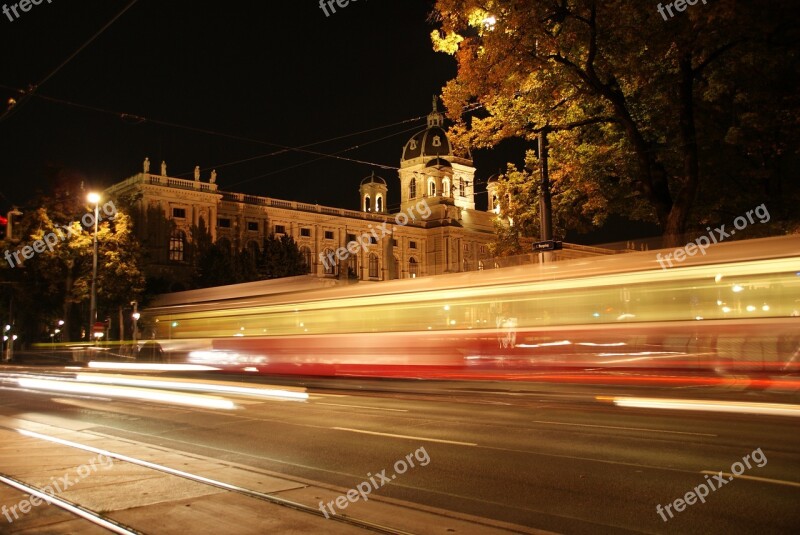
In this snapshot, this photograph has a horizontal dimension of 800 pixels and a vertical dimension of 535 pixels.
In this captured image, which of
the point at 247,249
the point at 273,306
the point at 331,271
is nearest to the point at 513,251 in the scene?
the point at 273,306

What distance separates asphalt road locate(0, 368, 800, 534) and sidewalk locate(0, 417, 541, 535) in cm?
58

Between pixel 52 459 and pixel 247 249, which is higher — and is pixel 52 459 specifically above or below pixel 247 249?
below

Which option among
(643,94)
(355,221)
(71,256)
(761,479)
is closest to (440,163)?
(355,221)

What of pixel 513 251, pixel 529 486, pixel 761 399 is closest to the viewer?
pixel 529 486

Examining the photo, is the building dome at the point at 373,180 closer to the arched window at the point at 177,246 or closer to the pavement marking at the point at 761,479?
the arched window at the point at 177,246

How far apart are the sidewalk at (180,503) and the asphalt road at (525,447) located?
581 mm

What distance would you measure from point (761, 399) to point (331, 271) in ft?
277

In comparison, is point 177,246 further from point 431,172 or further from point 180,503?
point 180,503

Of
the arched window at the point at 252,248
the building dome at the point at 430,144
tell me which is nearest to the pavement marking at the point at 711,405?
the arched window at the point at 252,248

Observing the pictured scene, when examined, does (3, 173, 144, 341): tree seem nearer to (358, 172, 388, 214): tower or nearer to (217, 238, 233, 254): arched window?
(217, 238, 233, 254): arched window

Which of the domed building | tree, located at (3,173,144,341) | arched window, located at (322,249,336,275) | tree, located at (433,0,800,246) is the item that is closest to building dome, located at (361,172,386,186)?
the domed building

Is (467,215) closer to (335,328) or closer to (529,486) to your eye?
(335,328)

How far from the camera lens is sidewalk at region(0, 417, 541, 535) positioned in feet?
20.3

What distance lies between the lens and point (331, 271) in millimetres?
95062
